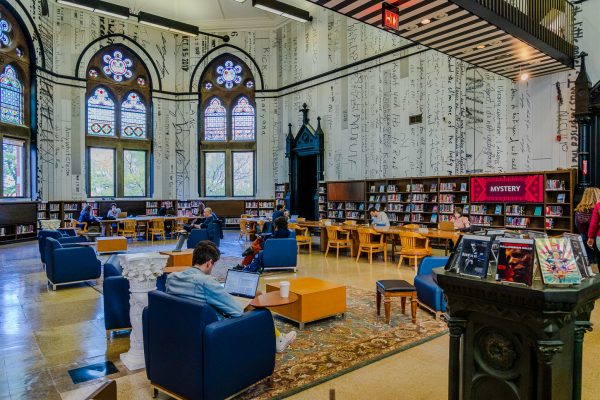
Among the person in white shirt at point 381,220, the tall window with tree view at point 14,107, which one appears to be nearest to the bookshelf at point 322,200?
the person in white shirt at point 381,220

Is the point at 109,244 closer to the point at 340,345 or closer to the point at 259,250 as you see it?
the point at 259,250

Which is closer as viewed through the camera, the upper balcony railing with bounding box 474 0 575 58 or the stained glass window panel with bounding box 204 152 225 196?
the upper balcony railing with bounding box 474 0 575 58

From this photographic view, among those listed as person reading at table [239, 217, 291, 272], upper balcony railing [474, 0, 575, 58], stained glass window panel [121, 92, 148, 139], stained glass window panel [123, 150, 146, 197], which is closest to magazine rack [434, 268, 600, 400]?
upper balcony railing [474, 0, 575, 58]

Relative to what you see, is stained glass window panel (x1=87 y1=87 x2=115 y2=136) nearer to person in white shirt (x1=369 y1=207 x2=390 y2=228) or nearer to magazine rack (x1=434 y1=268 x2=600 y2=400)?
person in white shirt (x1=369 y1=207 x2=390 y2=228)

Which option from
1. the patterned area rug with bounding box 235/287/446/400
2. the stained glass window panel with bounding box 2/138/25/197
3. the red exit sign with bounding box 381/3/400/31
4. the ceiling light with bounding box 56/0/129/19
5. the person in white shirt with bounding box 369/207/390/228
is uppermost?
the ceiling light with bounding box 56/0/129/19

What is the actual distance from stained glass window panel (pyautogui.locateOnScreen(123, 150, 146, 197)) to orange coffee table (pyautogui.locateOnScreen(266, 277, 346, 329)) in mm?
13774

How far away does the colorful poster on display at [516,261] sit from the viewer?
161 centimetres

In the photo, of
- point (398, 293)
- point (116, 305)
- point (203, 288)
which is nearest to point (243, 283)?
point (203, 288)

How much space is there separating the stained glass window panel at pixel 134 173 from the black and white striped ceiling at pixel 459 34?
13.4 metres

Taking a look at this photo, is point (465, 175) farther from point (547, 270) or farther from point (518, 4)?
point (547, 270)

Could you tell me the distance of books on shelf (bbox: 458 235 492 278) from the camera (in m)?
1.75

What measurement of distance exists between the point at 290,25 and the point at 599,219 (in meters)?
14.5

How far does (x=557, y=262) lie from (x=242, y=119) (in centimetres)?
1733

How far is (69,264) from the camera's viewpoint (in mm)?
6297
